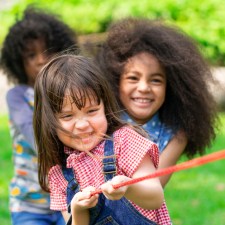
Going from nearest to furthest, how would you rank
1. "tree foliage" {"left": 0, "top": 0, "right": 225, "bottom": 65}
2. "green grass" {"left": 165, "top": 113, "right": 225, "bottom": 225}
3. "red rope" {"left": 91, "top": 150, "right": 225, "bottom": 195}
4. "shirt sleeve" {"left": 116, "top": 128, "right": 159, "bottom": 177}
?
"red rope" {"left": 91, "top": 150, "right": 225, "bottom": 195} < "shirt sleeve" {"left": 116, "top": 128, "right": 159, "bottom": 177} < "green grass" {"left": 165, "top": 113, "right": 225, "bottom": 225} < "tree foliage" {"left": 0, "top": 0, "right": 225, "bottom": 65}

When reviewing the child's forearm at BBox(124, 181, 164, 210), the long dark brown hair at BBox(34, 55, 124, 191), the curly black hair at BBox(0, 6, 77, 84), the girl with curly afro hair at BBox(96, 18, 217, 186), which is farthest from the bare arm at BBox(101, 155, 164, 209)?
the curly black hair at BBox(0, 6, 77, 84)

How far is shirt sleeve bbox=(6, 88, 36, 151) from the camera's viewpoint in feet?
13.3

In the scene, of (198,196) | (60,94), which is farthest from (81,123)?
(198,196)

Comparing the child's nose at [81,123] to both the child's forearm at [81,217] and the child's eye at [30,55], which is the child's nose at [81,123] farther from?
the child's eye at [30,55]

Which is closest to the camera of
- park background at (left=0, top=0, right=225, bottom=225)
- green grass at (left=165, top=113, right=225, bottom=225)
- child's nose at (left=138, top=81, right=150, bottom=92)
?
child's nose at (left=138, top=81, right=150, bottom=92)

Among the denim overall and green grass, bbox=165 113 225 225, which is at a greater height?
the denim overall

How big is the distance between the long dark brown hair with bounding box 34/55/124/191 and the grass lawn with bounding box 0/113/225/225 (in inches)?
89.5

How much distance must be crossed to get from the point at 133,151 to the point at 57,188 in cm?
39

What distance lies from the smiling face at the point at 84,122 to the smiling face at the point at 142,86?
2.32 feet

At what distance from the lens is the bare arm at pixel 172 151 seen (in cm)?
344

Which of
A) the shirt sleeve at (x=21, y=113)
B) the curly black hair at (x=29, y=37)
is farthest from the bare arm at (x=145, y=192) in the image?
the curly black hair at (x=29, y=37)

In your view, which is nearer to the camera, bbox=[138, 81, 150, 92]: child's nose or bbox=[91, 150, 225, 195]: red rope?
bbox=[91, 150, 225, 195]: red rope

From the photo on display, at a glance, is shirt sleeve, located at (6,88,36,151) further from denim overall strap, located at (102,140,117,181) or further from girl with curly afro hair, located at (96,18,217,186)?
denim overall strap, located at (102,140,117,181)

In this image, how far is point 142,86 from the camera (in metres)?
3.41
